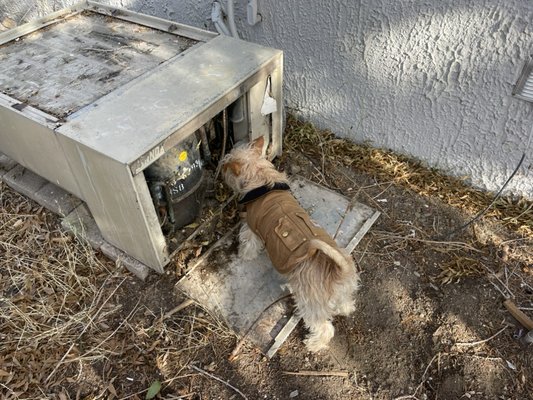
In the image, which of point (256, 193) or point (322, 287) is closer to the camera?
point (322, 287)

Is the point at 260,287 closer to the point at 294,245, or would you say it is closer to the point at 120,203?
the point at 294,245

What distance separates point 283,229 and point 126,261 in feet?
3.56

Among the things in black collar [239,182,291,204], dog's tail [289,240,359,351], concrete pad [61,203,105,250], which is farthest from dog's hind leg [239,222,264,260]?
concrete pad [61,203,105,250]

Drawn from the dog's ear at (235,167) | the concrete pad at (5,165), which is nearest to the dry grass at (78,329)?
the concrete pad at (5,165)

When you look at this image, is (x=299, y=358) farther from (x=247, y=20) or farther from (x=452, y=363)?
(x=247, y=20)

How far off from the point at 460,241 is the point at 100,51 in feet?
8.67

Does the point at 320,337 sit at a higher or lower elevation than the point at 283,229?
lower

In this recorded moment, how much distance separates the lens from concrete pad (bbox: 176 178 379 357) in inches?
97.1

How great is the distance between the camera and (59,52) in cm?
274

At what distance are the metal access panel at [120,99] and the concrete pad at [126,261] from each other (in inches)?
1.9

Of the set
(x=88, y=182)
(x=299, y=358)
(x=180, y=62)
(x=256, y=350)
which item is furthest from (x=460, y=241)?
(x=88, y=182)

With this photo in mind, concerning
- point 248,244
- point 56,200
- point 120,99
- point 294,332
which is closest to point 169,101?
point 120,99

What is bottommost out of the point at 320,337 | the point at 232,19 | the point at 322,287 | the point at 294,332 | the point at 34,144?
the point at 294,332

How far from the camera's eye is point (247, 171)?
2486 mm
